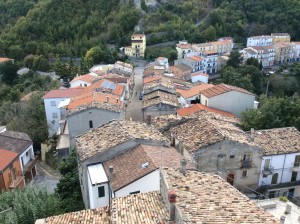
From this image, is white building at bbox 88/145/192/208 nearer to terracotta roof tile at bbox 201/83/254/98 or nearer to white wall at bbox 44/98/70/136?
terracotta roof tile at bbox 201/83/254/98

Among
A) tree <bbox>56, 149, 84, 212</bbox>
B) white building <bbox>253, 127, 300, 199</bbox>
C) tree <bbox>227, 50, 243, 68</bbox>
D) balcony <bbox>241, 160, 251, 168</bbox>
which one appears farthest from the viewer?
tree <bbox>227, 50, 243, 68</bbox>

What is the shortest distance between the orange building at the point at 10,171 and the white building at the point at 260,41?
9286 centimetres

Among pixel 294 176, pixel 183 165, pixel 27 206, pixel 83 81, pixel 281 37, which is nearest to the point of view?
pixel 183 165

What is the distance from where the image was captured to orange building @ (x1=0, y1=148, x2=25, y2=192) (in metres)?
29.5

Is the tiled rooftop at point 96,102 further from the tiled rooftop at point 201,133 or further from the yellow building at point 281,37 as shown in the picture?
the yellow building at point 281,37

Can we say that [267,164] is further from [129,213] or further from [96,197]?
[129,213]

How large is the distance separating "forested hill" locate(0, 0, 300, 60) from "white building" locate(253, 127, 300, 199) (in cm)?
7225

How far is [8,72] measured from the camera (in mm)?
77438

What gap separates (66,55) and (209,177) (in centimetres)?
8304

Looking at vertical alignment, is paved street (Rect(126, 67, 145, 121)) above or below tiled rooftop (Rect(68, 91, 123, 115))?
below

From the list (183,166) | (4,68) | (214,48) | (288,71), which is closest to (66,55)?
(4,68)

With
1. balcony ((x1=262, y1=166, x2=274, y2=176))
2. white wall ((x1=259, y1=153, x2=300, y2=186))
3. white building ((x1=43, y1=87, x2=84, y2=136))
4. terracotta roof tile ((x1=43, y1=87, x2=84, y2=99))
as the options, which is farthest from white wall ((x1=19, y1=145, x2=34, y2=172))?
balcony ((x1=262, y1=166, x2=274, y2=176))

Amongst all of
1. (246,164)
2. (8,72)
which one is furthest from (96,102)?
(8,72)

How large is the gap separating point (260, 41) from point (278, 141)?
8675cm
